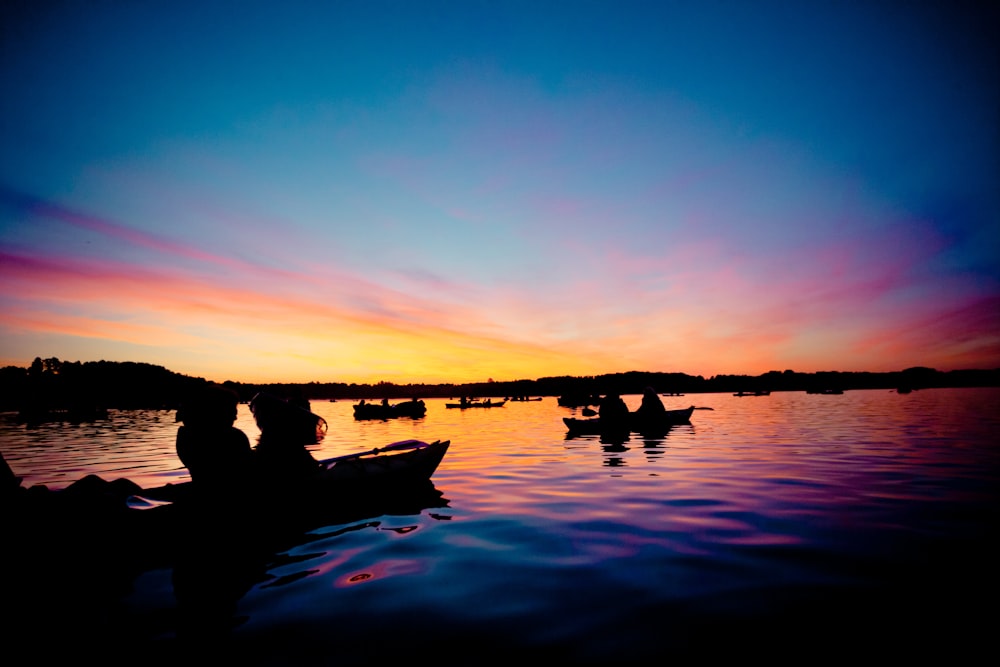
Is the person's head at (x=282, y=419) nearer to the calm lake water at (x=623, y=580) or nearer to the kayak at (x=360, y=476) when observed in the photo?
the kayak at (x=360, y=476)

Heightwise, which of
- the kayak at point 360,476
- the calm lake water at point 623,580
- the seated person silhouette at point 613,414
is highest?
the seated person silhouette at point 613,414

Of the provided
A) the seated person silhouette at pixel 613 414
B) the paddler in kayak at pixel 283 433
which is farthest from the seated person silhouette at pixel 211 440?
the seated person silhouette at pixel 613 414

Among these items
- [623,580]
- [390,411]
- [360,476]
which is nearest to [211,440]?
[360,476]

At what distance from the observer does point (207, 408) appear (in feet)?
25.7

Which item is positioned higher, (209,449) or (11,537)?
(209,449)

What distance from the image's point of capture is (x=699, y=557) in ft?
21.4

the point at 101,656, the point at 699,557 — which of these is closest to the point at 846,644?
the point at 699,557

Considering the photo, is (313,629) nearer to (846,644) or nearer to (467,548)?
(467,548)

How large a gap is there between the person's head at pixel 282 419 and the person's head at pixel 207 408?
A: 143 cm

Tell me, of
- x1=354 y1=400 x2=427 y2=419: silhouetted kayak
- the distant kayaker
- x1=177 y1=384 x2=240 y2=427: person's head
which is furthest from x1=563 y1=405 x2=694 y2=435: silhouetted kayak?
x1=354 y1=400 x2=427 y2=419: silhouetted kayak

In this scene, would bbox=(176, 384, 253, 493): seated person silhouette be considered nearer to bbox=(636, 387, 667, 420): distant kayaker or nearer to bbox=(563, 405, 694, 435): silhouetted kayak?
bbox=(563, 405, 694, 435): silhouetted kayak

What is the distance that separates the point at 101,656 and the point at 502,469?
1199 centimetres

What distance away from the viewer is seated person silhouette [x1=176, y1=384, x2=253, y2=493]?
25.5ft

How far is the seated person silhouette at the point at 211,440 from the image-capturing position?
7.78m
